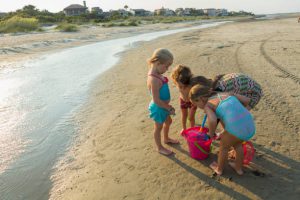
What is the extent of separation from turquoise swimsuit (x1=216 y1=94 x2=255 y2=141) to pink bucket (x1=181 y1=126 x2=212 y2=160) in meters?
0.67

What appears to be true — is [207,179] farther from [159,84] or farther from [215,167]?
[159,84]

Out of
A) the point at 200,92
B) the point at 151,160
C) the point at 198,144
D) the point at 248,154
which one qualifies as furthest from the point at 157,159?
the point at 200,92

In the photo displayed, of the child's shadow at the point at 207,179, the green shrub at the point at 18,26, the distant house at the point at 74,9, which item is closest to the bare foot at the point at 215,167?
the child's shadow at the point at 207,179

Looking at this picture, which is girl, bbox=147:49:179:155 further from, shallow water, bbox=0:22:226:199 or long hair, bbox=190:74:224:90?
shallow water, bbox=0:22:226:199

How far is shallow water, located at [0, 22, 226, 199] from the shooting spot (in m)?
4.05

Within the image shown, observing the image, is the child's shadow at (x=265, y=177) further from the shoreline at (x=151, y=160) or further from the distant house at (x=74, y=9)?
the distant house at (x=74, y=9)

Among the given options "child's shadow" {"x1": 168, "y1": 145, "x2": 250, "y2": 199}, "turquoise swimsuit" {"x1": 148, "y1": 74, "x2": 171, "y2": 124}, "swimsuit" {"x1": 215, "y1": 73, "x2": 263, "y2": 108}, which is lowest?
"child's shadow" {"x1": 168, "y1": 145, "x2": 250, "y2": 199}

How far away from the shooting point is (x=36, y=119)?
6223mm

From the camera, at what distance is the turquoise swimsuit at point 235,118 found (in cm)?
318

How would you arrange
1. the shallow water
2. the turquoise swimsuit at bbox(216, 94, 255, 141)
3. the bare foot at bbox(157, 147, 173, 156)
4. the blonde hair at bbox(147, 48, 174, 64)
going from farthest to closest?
1. the bare foot at bbox(157, 147, 173, 156)
2. the shallow water
3. the blonde hair at bbox(147, 48, 174, 64)
4. the turquoise swimsuit at bbox(216, 94, 255, 141)

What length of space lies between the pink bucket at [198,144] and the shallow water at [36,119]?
1961mm

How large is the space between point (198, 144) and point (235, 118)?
84 cm

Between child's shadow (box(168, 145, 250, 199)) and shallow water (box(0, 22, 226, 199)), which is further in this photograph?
shallow water (box(0, 22, 226, 199))

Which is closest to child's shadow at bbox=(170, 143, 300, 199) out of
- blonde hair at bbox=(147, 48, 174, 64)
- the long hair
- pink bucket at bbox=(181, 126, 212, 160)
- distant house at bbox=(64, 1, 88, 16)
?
pink bucket at bbox=(181, 126, 212, 160)
